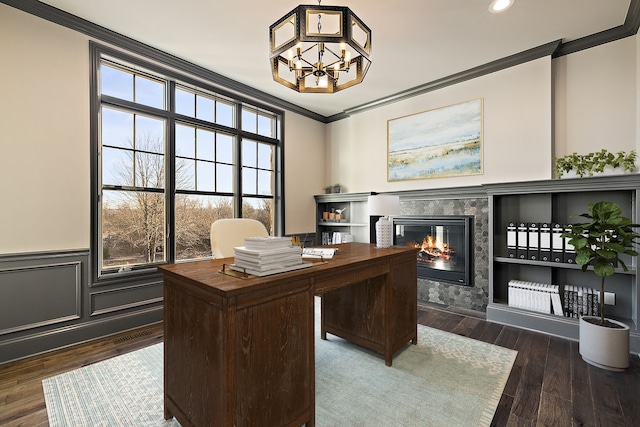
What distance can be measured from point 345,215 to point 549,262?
2857mm

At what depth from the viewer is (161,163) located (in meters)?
3.32

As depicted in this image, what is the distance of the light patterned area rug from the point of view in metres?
1.65

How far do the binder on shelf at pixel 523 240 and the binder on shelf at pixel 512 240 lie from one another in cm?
3

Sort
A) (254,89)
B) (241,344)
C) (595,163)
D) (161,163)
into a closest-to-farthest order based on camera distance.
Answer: (241,344), (595,163), (161,163), (254,89)

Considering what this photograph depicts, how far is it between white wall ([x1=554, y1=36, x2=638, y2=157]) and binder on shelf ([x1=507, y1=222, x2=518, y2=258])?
2.98 feet

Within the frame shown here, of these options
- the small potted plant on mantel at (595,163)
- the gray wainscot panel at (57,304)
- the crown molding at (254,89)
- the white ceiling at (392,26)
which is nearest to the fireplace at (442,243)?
the small potted plant on mantel at (595,163)

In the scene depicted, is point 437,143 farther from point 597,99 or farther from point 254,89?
point 254,89

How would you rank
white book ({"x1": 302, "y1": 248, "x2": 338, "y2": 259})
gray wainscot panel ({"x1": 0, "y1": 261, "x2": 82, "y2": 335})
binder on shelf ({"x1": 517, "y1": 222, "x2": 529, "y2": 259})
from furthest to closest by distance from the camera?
binder on shelf ({"x1": 517, "y1": 222, "x2": 529, "y2": 259}) → gray wainscot panel ({"x1": 0, "y1": 261, "x2": 82, "y2": 335}) → white book ({"x1": 302, "y1": 248, "x2": 338, "y2": 259})

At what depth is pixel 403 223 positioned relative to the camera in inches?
161

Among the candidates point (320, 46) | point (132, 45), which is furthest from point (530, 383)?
point (132, 45)

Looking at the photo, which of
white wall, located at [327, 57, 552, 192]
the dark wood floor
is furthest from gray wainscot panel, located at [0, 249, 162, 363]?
white wall, located at [327, 57, 552, 192]

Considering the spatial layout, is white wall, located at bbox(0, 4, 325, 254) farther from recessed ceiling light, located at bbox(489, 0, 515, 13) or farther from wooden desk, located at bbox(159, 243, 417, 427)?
recessed ceiling light, located at bbox(489, 0, 515, 13)

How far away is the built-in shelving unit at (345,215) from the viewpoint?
4637 mm

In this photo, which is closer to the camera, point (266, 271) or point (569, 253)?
point (266, 271)
